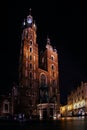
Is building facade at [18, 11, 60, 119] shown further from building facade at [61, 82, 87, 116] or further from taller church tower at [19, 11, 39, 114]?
building facade at [61, 82, 87, 116]

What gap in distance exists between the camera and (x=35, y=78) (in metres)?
94.1

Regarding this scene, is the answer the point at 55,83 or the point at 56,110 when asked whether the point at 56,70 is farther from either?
the point at 56,110

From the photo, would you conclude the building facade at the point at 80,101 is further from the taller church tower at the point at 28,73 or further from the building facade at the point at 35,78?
the taller church tower at the point at 28,73

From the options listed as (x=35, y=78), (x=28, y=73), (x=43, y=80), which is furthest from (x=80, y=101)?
(x=28, y=73)

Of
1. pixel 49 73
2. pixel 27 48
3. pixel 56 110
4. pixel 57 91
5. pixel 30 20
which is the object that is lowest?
pixel 56 110

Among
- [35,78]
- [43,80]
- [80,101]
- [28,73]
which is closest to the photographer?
[28,73]

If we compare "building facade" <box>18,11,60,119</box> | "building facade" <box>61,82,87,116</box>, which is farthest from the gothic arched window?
"building facade" <box>61,82,87,116</box>

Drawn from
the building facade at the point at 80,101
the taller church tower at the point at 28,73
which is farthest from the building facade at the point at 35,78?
the building facade at the point at 80,101

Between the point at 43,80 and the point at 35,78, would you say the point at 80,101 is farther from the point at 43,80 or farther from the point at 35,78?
the point at 35,78

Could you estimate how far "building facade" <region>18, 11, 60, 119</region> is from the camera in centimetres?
8868

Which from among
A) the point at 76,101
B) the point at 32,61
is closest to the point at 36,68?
the point at 32,61

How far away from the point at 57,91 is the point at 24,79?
21520 mm

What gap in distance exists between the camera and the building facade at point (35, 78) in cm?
8868

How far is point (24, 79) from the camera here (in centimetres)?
8950
